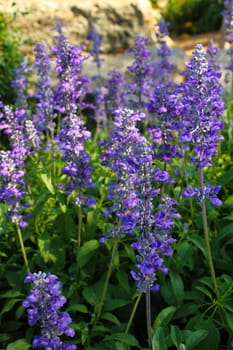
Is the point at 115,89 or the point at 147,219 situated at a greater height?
the point at 115,89

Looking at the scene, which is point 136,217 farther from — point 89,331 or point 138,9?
point 138,9

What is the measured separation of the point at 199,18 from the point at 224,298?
56.1ft

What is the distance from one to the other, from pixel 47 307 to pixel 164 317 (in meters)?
1.36

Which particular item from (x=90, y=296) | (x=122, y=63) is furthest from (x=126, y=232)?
(x=122, y=63)

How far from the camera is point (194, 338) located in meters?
4.01

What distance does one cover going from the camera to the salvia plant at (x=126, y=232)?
3.91 m

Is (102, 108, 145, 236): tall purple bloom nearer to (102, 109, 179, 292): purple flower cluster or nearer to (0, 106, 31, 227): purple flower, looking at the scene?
(102, 109, 179, 292): purple flower cluster

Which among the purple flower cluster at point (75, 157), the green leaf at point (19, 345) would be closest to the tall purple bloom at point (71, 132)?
the purple flower cluster at point (75, 157)

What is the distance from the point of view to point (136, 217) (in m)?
3.70

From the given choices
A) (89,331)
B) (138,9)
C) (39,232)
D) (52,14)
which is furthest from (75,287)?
(138,9)

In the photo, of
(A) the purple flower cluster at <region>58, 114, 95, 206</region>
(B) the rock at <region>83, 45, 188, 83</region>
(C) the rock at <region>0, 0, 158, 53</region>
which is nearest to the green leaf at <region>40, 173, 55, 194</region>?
(A) the purple flower cluster at <region>58, 114, 95, 206</region>

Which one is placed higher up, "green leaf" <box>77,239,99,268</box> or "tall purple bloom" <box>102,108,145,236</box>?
"tall purple bloom" <box>102,108,145,236</box>

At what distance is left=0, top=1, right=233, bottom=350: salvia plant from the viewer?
12.8ft

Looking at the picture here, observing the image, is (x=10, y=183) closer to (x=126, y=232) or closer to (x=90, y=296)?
(x=126, y=232)
